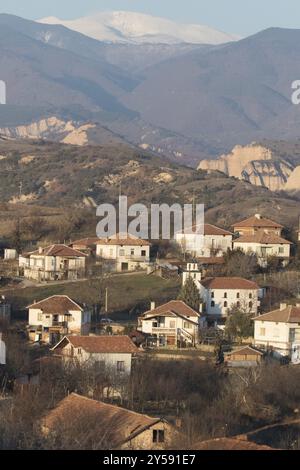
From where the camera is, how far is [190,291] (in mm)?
36438

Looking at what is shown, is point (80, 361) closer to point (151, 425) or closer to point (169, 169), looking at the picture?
point (151, 425)

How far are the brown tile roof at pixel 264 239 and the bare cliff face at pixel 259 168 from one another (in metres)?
72.3

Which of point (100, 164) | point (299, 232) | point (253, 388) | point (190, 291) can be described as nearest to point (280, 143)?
point (100, 164)

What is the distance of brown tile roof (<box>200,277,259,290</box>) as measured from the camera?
37.2 m

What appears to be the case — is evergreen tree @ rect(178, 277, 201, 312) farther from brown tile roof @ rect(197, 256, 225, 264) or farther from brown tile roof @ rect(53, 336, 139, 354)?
brown tile roof @ rect(53, 336, 139, 354)

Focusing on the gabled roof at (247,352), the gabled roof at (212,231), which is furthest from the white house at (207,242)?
the gabled roof at (247,352)

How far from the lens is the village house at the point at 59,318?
110 feet

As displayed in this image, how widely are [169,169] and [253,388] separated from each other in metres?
59.3

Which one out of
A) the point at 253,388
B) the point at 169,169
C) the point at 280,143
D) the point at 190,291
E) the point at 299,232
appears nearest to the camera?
the point at 253,388

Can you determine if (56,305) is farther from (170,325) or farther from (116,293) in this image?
(116,293)

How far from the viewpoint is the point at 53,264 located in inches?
1609

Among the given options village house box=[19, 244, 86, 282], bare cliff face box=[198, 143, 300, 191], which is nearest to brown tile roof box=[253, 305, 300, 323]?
village house box=[19, 244, 86, 282]

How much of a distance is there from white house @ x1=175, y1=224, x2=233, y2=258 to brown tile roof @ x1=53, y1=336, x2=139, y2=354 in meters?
13.8

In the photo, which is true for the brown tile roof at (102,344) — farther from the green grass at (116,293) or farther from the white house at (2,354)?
the green grass at (116,293)
